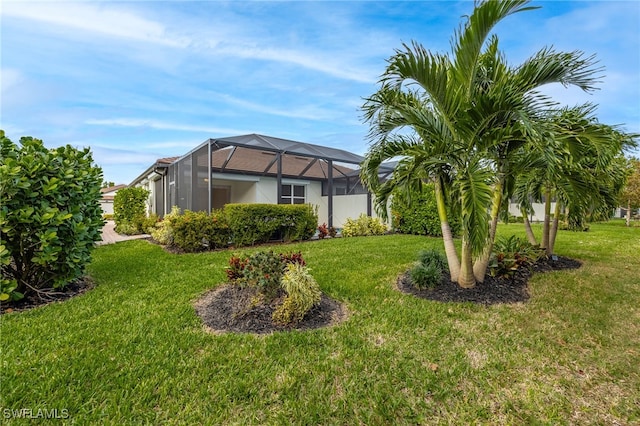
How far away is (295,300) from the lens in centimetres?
339

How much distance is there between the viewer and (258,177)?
1436cm

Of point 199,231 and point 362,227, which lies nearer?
point 199,231

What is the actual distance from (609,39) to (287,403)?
8.27 m

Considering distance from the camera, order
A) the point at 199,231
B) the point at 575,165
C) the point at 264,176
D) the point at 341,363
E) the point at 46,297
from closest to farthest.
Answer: the point at 341,363, the point at 46,297, the point at 575,165, the point at 199,231, the point at 264,176

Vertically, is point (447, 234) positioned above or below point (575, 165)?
below

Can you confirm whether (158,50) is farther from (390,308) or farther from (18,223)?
(390,308)

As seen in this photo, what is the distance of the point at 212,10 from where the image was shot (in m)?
5.94

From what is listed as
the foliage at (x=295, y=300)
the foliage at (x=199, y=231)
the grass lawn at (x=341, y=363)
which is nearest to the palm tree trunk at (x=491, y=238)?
the grass lawn at (x=341, y=363)

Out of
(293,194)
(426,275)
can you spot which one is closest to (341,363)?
(426,275)

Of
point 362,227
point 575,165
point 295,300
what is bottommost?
point 295,300

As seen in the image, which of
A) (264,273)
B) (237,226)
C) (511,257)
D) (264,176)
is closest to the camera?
(264,273)

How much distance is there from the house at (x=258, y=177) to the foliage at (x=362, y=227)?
1.17 m

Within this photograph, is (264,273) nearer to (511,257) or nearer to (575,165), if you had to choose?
(511,257)

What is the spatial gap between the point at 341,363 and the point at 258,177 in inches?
496
